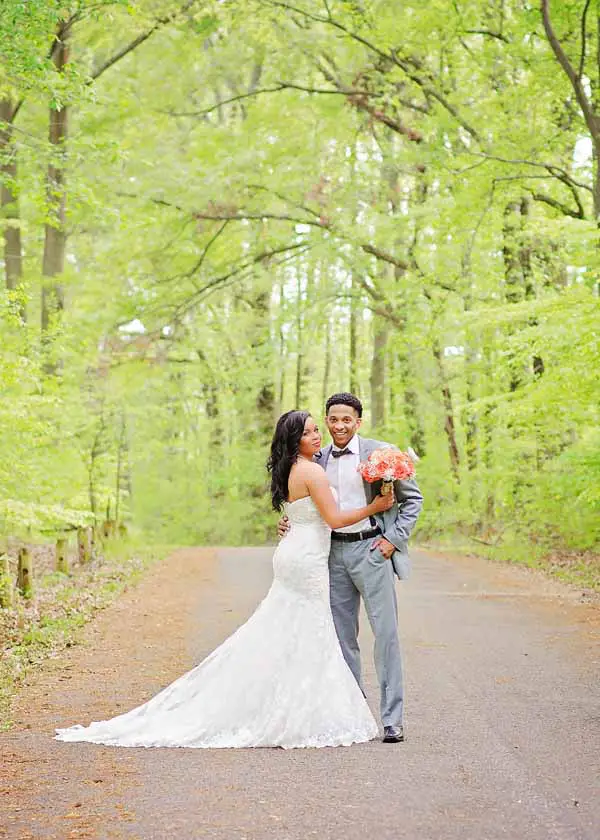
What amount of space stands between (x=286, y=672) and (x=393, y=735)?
0.77 m

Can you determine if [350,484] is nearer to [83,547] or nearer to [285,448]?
[285,448]

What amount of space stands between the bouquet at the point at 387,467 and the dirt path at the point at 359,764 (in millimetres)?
1563

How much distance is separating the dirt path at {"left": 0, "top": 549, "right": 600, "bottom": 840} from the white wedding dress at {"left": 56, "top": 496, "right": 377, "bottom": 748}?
188 millimetres

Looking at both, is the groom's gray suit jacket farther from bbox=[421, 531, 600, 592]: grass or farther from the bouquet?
bbox=[421, 531, 600, 592]: grass

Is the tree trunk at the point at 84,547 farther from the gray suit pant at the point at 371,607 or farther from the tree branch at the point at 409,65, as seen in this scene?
the gray suit pant at the point at 371,607

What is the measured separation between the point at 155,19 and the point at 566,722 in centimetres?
2049

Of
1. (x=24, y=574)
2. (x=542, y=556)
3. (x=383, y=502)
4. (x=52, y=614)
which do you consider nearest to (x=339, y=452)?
(x=383, y=502)

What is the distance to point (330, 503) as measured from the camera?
23.9ft

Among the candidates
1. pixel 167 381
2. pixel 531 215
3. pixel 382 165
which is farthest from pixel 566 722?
pixel 167 381

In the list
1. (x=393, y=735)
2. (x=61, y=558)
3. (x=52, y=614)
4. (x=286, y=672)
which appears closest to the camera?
(x=393, y=735)

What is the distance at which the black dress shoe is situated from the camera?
271 inches

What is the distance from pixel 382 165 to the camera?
27.4 metres

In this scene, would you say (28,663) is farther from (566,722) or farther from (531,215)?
(531,215)

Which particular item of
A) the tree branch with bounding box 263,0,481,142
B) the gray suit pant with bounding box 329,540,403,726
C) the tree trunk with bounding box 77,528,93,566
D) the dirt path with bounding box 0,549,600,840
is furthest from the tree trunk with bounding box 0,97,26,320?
the gray suit pant with bounding box 329,540,403,726
